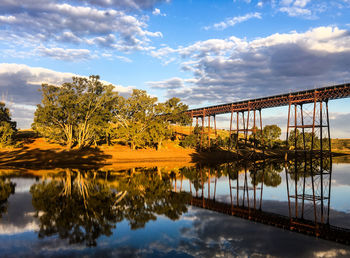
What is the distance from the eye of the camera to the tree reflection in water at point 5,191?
630 inches

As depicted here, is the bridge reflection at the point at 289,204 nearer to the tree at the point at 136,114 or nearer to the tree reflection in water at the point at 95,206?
the tree reflection in water at the point at 95,206

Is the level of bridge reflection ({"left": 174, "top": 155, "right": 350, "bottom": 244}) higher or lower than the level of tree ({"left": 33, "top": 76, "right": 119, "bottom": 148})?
lower

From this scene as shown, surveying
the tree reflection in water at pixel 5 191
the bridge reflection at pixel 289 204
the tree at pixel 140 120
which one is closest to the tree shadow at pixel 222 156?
the tree at pixel 140 120

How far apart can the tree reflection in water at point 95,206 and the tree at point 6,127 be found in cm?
3206

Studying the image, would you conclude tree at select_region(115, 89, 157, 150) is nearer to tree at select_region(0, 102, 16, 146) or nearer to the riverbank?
the riverbank

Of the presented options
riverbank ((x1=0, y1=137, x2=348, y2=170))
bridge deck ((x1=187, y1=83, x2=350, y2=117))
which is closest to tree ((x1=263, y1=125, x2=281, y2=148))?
riverbank ((x1=0, y1=137, x2=348, y2=170))

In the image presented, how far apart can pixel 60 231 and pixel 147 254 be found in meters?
4.94

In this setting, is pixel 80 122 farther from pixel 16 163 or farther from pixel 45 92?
pixel 16 163

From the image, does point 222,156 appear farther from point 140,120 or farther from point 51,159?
point 51,159

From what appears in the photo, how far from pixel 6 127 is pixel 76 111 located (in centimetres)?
1375

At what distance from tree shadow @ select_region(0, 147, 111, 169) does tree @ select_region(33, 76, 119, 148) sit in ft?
20.0

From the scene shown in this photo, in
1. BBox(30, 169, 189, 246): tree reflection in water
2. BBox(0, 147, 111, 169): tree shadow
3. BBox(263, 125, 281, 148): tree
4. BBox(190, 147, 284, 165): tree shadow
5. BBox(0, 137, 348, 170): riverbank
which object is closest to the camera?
BBox(30, 169, 189, 246): tree reflection in water

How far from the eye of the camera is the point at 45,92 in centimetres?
5184

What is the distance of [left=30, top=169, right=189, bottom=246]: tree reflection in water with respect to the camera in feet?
38.5
